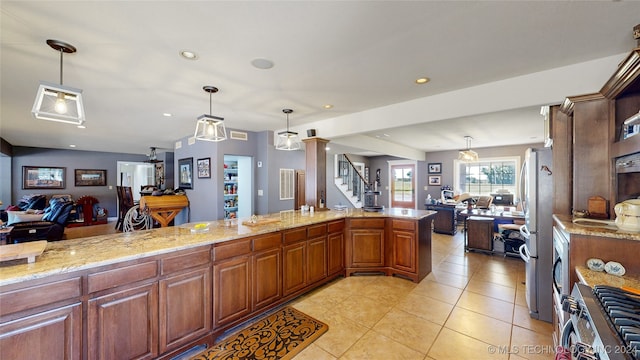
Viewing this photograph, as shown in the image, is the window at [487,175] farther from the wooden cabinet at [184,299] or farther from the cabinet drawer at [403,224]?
the wooden cabinet at [184,299]

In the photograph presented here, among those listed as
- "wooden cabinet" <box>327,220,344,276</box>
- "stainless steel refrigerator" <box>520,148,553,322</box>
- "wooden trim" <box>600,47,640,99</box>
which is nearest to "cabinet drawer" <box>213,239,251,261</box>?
"wooden cabinet" <box>327,220,344,276</box>

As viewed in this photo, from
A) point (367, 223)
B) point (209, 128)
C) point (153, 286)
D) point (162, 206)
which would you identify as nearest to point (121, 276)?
point (153, 286)

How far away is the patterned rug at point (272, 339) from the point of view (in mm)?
2047

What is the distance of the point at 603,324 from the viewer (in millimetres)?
930

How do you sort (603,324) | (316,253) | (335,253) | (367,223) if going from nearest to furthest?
(603,324) < (316,253) < (335,253) < (367,223)

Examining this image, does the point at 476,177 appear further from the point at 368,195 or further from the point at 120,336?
the point at 120,336

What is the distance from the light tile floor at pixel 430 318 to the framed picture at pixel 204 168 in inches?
151

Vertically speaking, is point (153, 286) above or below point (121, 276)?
below

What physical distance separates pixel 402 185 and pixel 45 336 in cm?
986

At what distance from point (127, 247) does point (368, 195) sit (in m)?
3.50

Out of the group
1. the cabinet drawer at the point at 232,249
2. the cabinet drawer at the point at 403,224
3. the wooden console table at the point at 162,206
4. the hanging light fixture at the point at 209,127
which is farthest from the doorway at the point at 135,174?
the cabinet drawer at the point at 403,224

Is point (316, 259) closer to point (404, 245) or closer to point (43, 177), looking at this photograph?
point (404, 245)

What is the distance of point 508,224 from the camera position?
195 inches

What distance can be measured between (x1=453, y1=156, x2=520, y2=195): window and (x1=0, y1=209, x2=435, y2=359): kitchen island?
7144 mm
